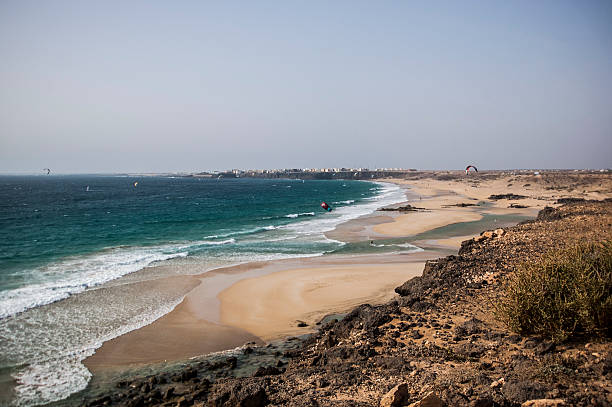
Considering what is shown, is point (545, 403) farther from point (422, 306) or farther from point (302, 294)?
point (302, 294)

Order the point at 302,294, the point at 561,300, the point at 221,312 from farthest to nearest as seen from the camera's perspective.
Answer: the point at 302,294 → the point at 221,312 → the point at 561,300

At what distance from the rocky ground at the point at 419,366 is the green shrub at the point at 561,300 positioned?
383 mm

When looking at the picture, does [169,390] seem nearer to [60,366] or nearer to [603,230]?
[60,366]

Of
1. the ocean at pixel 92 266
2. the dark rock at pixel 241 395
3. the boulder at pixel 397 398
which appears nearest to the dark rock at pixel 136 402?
the dark rock at pixel 241 395

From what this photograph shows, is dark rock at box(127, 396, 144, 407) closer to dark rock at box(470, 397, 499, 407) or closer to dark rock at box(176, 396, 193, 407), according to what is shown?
dark rock at box(176, 396, 193, 407)

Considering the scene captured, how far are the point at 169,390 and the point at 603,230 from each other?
780 inches

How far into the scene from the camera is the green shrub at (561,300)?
816 cm

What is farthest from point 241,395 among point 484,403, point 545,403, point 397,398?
point 545,403

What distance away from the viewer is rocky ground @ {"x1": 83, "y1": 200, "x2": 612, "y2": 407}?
684cm

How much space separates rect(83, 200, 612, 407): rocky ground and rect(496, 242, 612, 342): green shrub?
1.26 feet

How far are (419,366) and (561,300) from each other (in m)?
3.70

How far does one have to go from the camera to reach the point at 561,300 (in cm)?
864

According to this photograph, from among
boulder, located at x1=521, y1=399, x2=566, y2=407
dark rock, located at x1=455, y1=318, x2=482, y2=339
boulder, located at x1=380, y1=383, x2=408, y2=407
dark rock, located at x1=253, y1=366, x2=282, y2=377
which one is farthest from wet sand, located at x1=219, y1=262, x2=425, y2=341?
boulder, located at x1=521, y1=399, x2=566, y2=407

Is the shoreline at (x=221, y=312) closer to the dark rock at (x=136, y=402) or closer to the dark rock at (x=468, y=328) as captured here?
the dark rock at (x=136, y=402)
